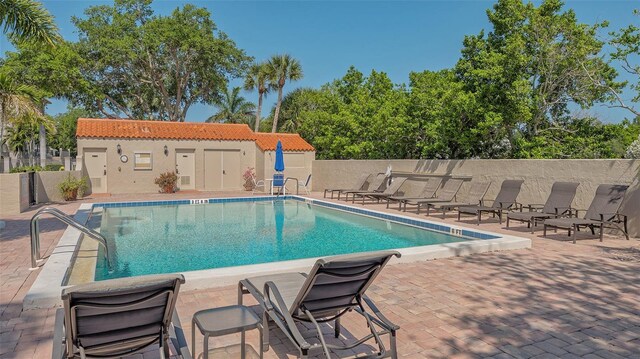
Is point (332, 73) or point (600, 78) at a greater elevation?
point (332, 73)

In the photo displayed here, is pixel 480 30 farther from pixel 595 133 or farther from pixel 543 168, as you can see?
pixel 543 168

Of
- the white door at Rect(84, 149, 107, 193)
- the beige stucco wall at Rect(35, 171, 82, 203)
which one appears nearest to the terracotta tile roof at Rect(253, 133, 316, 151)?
the white door at Rect(84, 149, 107, 193)

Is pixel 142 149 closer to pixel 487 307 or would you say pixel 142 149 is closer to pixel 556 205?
pixel 556 205

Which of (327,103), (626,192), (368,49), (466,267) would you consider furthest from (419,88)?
(466,267)

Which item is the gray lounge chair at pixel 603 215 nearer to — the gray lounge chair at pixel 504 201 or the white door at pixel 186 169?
the gray lounge chair at pixel 504 201

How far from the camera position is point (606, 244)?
8.57 meters

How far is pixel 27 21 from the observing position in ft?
32.7

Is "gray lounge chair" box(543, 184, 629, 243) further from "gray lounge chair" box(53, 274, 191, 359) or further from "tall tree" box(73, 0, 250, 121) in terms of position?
"tall tree" box(73, 0, 250, 121)

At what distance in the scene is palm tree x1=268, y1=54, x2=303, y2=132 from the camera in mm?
35750

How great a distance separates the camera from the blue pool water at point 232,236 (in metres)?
7.98

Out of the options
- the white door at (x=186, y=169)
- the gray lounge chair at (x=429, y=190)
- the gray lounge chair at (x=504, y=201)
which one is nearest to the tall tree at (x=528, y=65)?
the gray lounge chair at (x=429, y=190)

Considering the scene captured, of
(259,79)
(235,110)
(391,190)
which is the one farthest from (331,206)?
(235,110)

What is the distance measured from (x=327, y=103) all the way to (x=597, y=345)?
2644cm

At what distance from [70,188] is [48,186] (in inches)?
31.2
